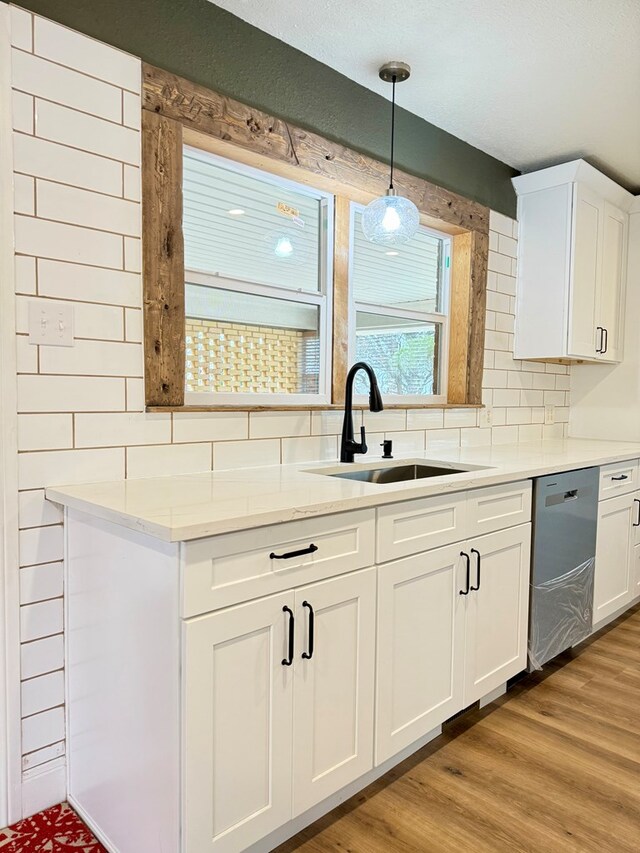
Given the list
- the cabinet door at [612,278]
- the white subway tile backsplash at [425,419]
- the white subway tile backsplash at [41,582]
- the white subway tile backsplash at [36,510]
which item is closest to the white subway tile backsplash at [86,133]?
the white subway tile backsplash at [36,510]

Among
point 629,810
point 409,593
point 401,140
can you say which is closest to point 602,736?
point 629,810

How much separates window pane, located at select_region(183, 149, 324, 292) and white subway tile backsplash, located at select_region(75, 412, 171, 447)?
59 centimetres

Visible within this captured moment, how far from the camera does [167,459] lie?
6.30ft

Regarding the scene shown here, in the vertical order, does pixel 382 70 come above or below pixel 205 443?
above

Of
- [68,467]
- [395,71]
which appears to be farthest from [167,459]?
[395,71]

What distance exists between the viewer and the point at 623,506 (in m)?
2.98

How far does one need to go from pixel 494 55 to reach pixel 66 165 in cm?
164

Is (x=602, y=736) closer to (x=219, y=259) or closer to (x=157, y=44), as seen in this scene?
(x=219, y=259)

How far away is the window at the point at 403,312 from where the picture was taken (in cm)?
275

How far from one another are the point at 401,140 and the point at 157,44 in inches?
47.7

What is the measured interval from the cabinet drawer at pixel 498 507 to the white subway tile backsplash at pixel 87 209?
139cm

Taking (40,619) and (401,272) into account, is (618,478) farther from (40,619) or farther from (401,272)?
(40,619)

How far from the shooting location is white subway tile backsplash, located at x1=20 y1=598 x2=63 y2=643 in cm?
163

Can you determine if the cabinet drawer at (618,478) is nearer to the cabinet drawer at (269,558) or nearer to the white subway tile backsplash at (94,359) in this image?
the cabinet drawer at (269,558)
